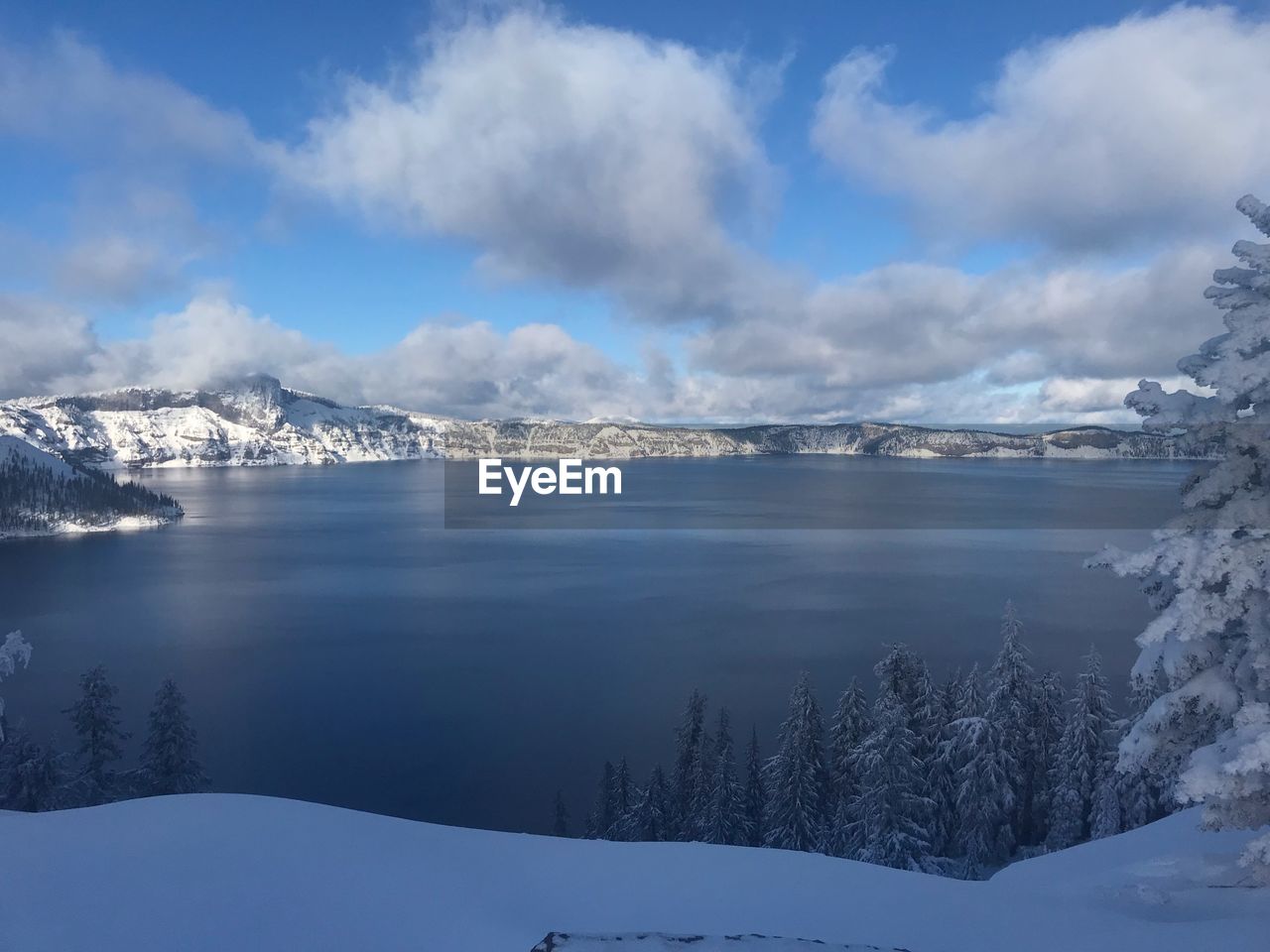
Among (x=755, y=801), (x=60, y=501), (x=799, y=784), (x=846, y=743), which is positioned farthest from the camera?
(x=60, y=501)

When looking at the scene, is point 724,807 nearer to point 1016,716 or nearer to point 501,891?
point 1016,716

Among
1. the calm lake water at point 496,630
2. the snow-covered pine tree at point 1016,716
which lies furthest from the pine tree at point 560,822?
the snow-covered pine tree at point 1016,716

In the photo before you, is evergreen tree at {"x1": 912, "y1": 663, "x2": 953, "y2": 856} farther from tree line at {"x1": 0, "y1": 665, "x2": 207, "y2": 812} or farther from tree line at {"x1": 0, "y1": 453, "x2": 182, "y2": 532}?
tree line at {"x1": 0, "y1": 453, "x2": 182, "y2": 532}

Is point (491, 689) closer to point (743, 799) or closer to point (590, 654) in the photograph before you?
point (590, 654)

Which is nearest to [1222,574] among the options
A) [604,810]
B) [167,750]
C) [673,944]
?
[673,944]

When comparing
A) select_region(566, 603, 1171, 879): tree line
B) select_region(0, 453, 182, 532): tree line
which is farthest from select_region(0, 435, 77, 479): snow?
select_region(566, 603, 1171, 879): tree line
